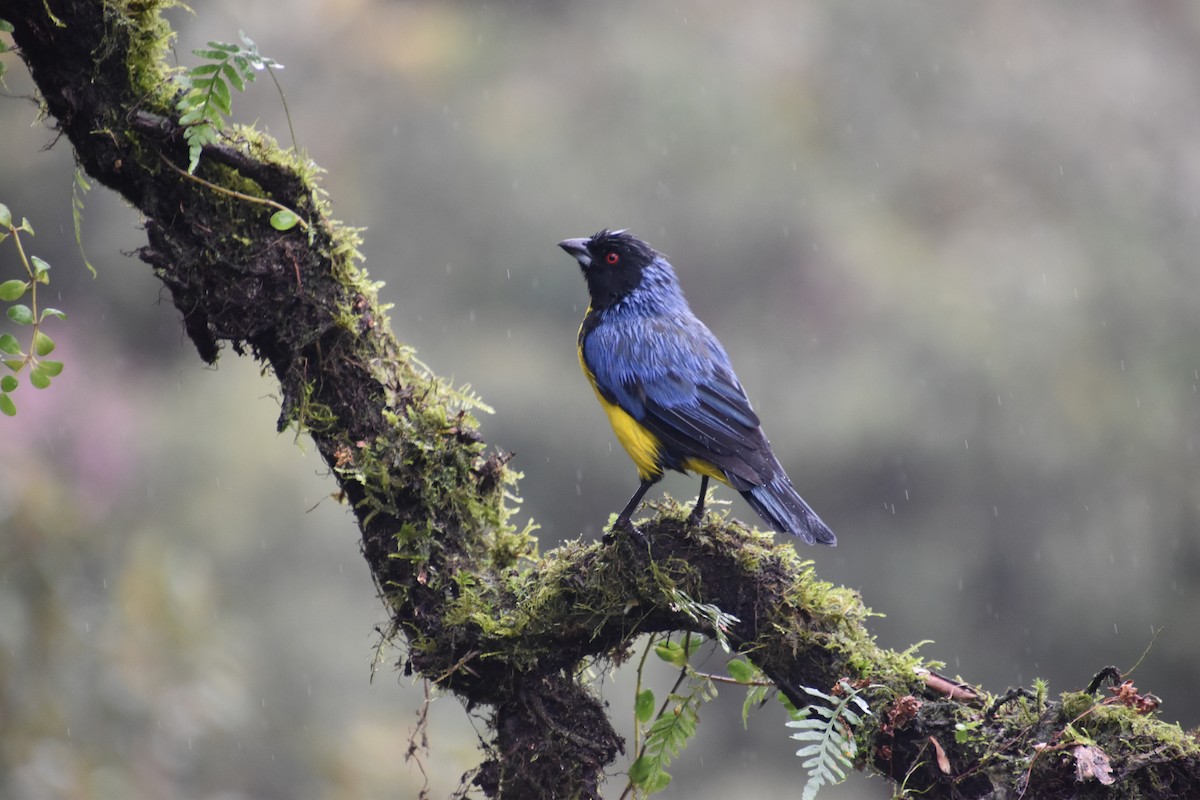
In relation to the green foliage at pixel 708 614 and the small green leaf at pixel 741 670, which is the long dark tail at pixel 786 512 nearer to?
the small green leaf at pixel 741 670

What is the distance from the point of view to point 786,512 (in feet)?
13.2

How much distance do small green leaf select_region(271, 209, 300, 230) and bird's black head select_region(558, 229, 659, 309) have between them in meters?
1.78

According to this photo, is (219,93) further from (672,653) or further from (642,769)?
(642,769)

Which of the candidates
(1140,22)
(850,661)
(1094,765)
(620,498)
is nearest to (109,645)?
(850,661)

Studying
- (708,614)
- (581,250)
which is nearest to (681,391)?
(581,250)

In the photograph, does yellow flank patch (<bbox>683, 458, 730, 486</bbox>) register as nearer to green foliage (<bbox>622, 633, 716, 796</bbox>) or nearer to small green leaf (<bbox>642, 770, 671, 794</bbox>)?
green foliage (<bbox>622, 633, 716, 796</bbox>)

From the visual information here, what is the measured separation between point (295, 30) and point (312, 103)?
2.31 feet

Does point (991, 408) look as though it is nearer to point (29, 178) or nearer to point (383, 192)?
point (383, 192)

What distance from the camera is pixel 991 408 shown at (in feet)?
33.4

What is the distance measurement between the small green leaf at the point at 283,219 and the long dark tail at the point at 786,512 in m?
1.71

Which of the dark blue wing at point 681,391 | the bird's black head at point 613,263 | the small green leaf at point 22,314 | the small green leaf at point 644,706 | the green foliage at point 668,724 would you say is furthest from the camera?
the bird's black head at point 613,263

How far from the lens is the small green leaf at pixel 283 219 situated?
3.60m

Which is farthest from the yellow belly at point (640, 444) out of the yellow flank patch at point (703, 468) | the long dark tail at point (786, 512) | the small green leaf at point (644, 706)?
the small green leaf at point (644, 706)

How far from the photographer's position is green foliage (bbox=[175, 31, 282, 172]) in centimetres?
345
